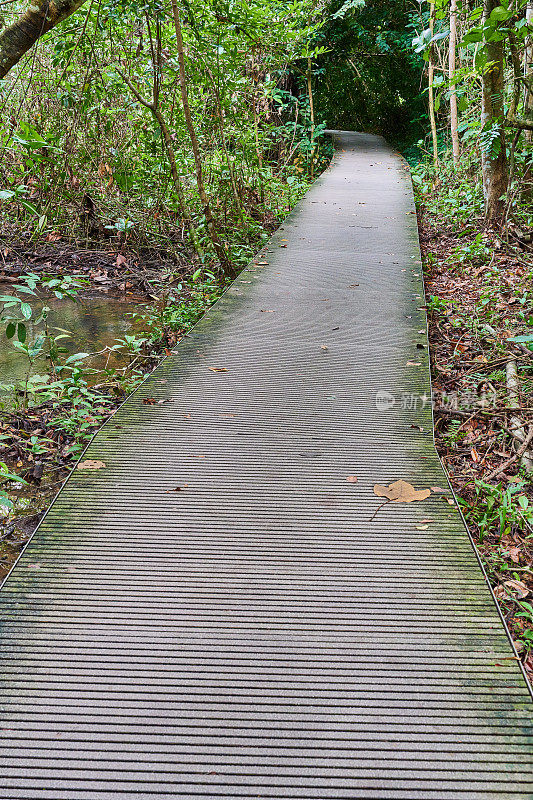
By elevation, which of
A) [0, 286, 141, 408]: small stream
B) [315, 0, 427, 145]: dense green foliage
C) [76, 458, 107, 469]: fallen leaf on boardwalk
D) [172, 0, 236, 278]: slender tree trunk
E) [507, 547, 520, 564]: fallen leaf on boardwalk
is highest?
[315, 0, 427, 145]: dense green foliage

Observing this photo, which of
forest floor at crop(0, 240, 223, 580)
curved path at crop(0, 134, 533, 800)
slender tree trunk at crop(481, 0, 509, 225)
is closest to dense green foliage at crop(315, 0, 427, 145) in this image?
slender tree trunk at crop(481, 0, 509, 225)

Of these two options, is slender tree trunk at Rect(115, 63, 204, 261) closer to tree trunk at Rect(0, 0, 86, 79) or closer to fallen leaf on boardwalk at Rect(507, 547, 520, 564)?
tree trunk at Rect(0, 0, 86, 79)

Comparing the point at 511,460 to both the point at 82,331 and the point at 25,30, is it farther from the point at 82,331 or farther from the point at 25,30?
the point at 82,331

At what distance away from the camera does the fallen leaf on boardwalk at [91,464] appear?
240cm

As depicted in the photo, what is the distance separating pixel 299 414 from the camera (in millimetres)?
2801

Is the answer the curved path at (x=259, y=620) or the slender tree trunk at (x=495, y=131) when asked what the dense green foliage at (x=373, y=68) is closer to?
the slender tree trunk at (x=495, y=131)

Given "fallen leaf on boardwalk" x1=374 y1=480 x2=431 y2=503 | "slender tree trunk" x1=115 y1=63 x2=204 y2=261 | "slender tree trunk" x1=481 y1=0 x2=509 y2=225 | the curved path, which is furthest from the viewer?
"slender tree trunk" x1=481 y1=0 x2=509 y2=225

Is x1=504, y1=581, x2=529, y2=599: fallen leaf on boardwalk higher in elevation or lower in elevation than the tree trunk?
lower

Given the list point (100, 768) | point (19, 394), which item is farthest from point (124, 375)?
point (100, 768)

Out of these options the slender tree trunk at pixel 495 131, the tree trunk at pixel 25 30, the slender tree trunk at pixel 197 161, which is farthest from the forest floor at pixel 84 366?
the slender tree trunk at pixel 495 131

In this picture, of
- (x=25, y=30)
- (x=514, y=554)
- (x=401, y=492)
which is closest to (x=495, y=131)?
(x=25, y=30)

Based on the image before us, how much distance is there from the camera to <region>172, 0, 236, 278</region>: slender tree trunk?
14.5 ft

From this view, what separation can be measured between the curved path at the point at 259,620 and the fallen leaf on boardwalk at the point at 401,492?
35 millimetres

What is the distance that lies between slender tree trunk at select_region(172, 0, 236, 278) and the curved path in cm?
227
